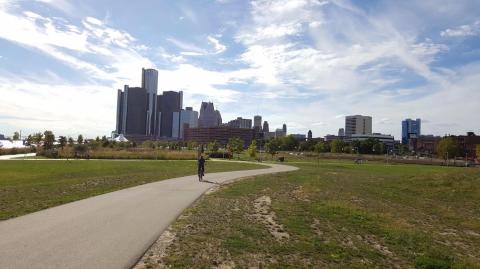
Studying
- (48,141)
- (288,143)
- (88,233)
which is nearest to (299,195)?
(88,233)

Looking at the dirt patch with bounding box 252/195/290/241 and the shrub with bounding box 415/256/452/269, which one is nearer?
the shrub with bounding box 415/256/452/269

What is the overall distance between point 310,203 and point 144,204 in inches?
291

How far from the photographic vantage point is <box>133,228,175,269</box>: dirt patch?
322 inches

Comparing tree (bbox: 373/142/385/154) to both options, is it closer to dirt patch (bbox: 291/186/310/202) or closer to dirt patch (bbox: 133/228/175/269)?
dirt patch (bbox: 291/186/310/202)

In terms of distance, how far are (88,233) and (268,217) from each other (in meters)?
6.31

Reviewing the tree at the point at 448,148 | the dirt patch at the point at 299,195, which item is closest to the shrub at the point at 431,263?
the dirt patch at the point at 299,195

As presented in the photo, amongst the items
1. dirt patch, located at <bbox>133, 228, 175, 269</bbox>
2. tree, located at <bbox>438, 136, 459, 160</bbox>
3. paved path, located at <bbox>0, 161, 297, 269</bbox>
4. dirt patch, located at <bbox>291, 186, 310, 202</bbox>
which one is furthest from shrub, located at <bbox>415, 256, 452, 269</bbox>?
tree, located at <bbox>438, 136, 459, 160</bbox>

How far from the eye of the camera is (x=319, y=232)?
12.5m

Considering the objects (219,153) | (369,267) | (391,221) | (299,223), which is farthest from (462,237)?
(219,153)

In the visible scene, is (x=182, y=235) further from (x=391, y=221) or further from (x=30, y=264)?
(x=391, y=221)

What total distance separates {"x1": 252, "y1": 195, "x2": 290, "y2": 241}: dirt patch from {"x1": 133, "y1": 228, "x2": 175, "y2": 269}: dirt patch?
2969 mm

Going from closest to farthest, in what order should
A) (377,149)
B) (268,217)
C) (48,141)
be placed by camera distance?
(268,217)
(48,141)
(377,149)

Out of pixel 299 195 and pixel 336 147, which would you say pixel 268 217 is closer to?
pixel 299 195

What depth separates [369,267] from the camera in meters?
9.19
